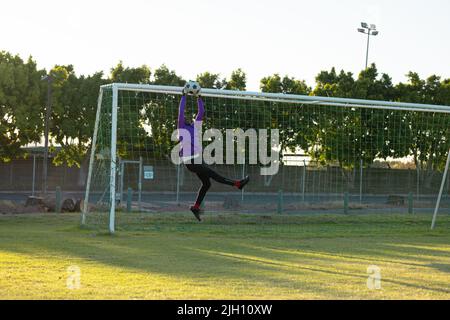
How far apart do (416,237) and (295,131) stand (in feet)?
30.0

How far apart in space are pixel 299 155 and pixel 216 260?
645 inches

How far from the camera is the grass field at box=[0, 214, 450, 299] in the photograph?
8.04m

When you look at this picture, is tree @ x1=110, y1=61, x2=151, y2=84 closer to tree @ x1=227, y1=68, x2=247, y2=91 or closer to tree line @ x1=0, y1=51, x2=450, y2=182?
tree line @ x1=0, y1=51, x2=450, y2=182

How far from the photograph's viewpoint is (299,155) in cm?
2750

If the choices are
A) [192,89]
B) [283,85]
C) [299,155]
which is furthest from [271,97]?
[283,85]

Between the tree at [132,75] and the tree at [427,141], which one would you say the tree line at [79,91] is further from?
the tree at [427,141]

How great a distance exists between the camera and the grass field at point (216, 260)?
8.04 metres

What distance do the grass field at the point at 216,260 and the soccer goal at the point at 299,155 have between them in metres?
3.59

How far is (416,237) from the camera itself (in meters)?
18.0
